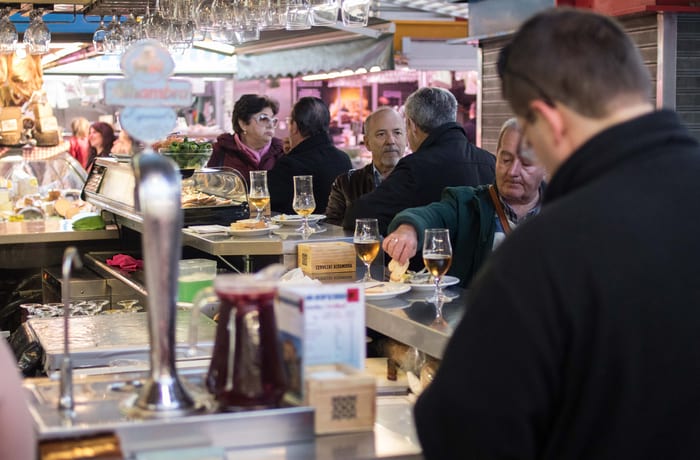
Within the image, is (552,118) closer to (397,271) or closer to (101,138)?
(397,271)

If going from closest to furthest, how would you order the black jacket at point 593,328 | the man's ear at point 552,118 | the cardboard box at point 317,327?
the black jacket at point 593,328
the man's ear at point 552,118
the cardboard box at point 317,327

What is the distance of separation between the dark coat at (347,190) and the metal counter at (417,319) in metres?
2.77

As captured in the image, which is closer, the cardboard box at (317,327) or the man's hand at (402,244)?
the cardboard box at (317,327)

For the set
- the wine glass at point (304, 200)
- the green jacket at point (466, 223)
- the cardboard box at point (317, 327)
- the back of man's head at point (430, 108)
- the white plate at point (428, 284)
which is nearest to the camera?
the cardboard box at point (317, 327)

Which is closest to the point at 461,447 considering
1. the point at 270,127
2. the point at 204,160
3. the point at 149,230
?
the point at 149,230

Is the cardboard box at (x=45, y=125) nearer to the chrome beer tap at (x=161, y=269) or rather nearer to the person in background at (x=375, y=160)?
the person in background at (x=375, y=160)

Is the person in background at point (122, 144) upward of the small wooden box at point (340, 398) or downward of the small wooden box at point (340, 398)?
A: upward

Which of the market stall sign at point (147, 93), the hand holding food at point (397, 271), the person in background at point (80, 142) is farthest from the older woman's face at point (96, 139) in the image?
the market stall sign at point (147, 93)

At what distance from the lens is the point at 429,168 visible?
18.6ft

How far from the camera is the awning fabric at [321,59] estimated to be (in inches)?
374

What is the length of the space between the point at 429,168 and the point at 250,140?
3.21 m

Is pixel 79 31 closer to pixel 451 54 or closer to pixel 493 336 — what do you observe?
pixel 451 54

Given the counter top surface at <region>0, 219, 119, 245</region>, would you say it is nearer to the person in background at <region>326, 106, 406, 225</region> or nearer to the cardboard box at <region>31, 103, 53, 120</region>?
the person in background at <region>326, 106, 406, 225</region>

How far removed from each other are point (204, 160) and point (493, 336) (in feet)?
14.3
